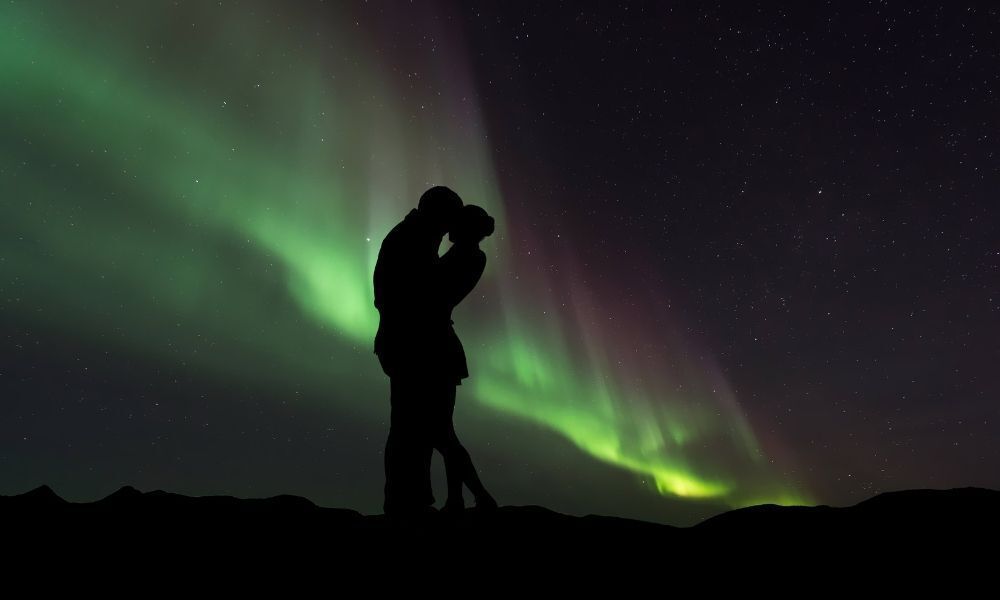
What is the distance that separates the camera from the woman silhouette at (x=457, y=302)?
525 centimetres

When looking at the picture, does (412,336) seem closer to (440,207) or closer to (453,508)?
(440,207)

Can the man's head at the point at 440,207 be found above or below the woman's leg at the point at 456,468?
above

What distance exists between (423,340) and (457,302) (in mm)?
487

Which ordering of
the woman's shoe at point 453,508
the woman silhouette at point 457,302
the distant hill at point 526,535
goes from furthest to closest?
the woman silhouette at point 457,302, the woman's shoe at point 453,508, the distant hill at point 526,535

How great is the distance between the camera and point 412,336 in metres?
5.16

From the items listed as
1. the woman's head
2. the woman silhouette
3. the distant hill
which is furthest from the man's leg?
the woman's head

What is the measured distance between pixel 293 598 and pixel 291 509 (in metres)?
1.61

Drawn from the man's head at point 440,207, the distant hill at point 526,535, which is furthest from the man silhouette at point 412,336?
the distant hill at point 526,535

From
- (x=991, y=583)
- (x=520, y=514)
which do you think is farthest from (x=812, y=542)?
(x=520, y=514)

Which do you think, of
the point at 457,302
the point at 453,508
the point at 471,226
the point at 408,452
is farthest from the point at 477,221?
the point at 453,508

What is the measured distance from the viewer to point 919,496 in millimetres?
3998

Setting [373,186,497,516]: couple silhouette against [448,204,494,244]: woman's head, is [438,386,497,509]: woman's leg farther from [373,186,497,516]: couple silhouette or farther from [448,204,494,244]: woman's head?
[448,204,494,244]: woman's head

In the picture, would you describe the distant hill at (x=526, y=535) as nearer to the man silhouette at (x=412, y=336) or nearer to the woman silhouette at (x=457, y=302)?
the man silhouette at (x=412, y=336)

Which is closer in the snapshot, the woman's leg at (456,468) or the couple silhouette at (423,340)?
the couple silhouette at (423,340)
